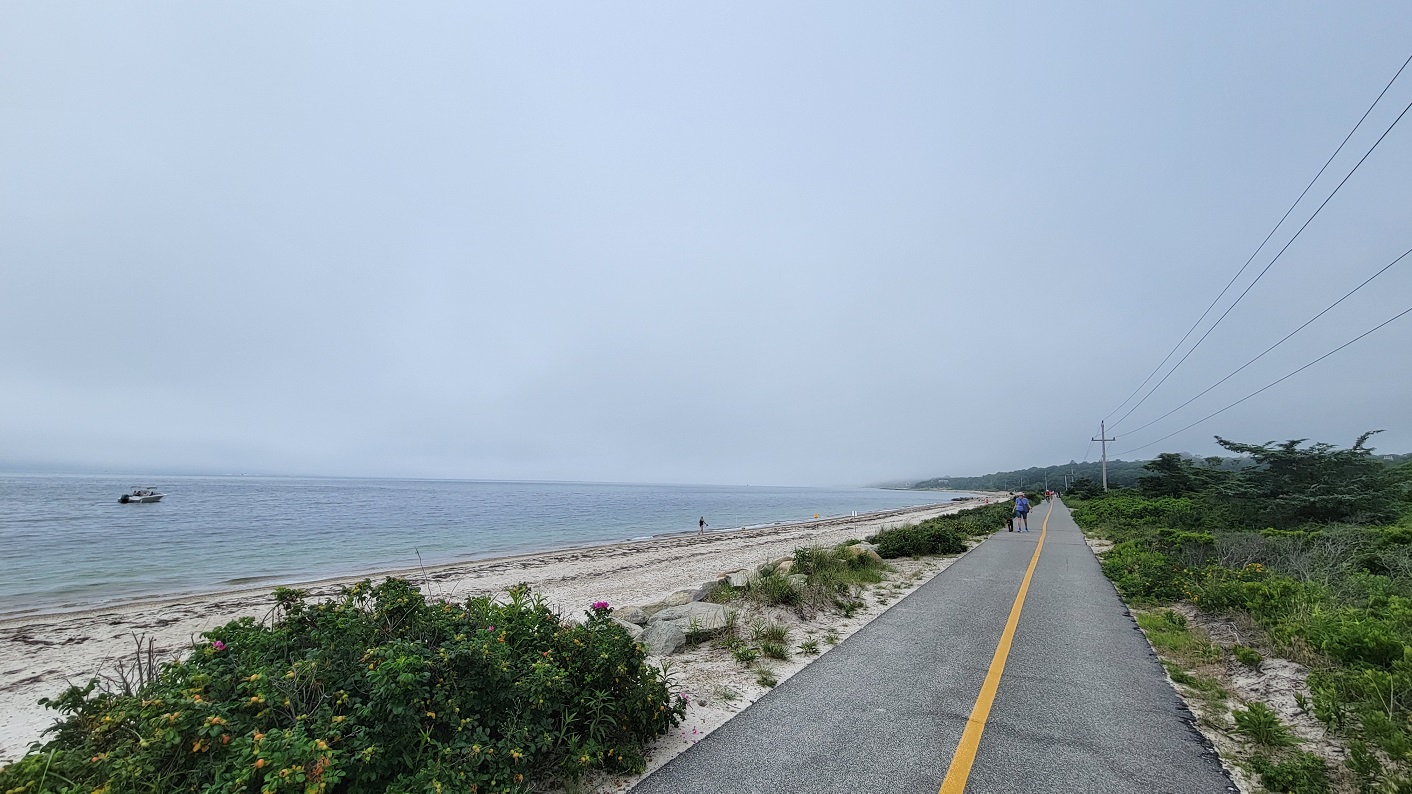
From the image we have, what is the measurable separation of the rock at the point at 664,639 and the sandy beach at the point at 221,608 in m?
1.53

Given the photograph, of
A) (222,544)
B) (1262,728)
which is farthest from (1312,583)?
(222,544)

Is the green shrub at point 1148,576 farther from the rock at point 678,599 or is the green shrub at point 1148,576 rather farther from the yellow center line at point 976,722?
the rock at point 678,599

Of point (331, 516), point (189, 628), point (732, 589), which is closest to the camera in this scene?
point (732, 589)

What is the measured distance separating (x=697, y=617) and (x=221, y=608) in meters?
15.4

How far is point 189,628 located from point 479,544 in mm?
19567

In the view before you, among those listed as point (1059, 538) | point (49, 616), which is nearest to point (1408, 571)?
point (1059, 538)

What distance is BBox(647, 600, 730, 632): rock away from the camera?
7.01m

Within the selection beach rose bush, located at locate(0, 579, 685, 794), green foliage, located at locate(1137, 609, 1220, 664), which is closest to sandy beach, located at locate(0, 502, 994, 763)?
beach rose bush, located at locate(0, 579, 685, 794)

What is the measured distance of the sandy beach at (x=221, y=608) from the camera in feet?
27.5

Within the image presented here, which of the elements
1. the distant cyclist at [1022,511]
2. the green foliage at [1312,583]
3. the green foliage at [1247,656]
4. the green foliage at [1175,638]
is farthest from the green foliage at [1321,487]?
the green foliage at [1247,656]

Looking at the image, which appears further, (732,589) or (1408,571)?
(732,589)

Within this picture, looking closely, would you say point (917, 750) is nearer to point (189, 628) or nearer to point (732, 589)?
point (732, 589)

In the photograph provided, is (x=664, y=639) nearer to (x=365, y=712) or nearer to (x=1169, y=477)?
(x=365, y=712)

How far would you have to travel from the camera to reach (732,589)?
31.2ft
